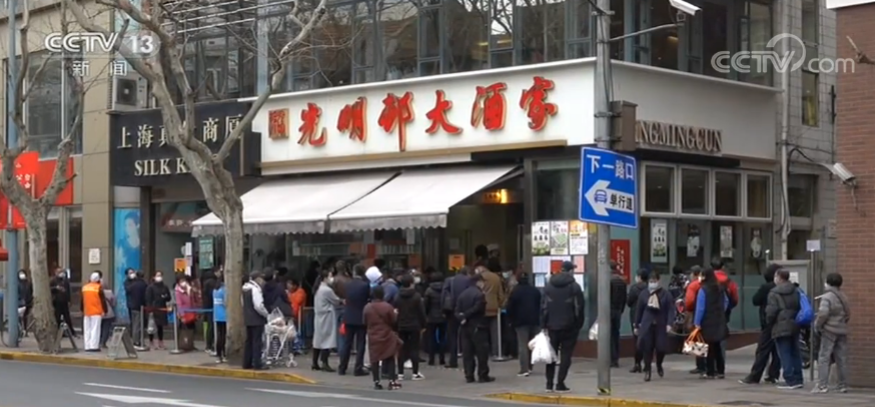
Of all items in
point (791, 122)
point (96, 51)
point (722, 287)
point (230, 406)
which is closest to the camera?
point (230, 406)

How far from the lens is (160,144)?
3125 cm

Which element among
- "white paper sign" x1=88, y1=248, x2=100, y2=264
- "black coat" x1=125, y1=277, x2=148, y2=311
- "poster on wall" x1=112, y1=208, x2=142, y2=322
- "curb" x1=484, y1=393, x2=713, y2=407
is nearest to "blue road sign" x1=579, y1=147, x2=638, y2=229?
"curb" x1=484, y1=393, x2=713, y2=407

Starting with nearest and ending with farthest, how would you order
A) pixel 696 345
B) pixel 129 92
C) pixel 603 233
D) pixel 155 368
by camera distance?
pixel 603 233 < pixel 696 345 < pixel 155 368 < pixel 129 92

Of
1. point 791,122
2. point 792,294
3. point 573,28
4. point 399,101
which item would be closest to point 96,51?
point 399,101

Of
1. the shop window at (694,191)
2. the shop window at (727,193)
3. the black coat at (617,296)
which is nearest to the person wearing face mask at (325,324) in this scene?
the black coat at (617,296)

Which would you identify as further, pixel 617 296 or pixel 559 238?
pixel 559 238

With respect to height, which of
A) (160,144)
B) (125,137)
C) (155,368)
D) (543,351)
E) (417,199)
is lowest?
(155,368)

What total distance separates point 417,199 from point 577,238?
314 centimetres

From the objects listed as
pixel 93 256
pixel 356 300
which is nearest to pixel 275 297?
pixel 356 300

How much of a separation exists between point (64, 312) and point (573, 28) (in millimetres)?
12986

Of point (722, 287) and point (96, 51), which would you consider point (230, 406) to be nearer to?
point (722, 287)

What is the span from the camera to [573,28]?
2452 centimetres

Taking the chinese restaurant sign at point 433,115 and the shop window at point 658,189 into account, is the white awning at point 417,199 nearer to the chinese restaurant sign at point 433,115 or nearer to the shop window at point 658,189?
the chinese restaurant sign at point 433,115

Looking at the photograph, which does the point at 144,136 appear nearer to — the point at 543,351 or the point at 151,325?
the point at 151,325
